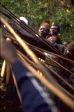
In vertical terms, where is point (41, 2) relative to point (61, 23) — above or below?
above

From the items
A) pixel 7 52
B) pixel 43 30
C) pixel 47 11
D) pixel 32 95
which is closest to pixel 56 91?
pixel 32 95

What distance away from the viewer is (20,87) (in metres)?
1.19

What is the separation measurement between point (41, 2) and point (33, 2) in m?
0.22

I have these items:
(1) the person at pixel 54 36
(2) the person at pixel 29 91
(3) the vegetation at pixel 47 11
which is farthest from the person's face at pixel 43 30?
(3) the vegetation at pixel 47 11

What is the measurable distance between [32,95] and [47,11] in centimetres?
798

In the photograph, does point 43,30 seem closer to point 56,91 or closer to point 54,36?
point 54,36

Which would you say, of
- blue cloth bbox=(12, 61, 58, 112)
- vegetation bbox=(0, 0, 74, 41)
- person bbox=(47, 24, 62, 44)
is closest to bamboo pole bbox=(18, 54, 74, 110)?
blue cloth bbox=(12, 61, 58, 112)

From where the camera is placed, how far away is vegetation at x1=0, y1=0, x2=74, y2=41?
328 inches

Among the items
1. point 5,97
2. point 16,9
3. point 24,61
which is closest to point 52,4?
point 16,9

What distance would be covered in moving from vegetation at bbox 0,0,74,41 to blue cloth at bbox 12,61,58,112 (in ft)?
22.3

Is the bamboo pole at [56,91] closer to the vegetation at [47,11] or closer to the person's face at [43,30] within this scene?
the person's face at [43,30]

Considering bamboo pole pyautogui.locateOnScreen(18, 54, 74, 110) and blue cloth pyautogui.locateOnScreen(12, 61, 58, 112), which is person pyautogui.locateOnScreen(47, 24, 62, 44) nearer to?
blue cloth pyautogui.locateOnScreen(12, 61, 58, 112)

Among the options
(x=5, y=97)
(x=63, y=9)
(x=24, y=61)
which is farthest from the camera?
(x=63, y=9)

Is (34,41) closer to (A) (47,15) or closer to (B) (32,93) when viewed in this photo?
(B) (32,93)
